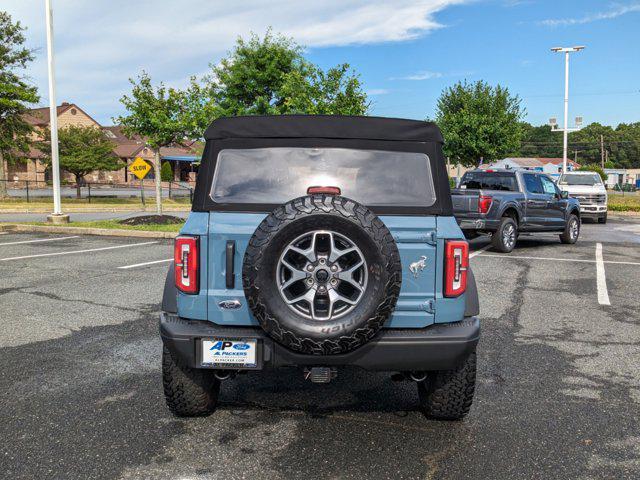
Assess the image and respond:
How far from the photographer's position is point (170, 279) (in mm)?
3680

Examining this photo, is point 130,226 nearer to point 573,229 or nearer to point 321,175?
point 573,229

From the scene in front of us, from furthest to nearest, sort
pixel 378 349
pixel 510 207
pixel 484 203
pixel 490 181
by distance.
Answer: pixel 490 181 → pixel 510 207 → pixel 484 203 → pixel 378 349

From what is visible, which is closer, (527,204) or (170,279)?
(170,279)

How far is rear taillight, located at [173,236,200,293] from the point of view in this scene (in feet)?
11.3

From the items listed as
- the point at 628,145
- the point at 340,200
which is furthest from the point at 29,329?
the point at 628,145

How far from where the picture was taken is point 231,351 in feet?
11.0

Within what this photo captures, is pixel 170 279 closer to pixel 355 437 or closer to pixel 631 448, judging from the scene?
pixel 355 437

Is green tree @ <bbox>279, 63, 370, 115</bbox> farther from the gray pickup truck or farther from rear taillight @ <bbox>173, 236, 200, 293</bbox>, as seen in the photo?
rear taillight @ <bbox>173, 236, 200, 293</bbox>

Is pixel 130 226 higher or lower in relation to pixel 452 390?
higher

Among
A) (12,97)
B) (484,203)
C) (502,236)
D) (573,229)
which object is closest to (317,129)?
(484,203)

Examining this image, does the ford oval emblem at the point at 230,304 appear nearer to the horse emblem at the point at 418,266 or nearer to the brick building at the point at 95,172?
the horse emblem at the point at 418,266

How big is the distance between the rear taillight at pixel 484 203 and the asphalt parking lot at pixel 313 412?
536 centimetres

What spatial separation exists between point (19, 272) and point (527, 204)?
10316 mm

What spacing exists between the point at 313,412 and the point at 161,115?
17.7 m
